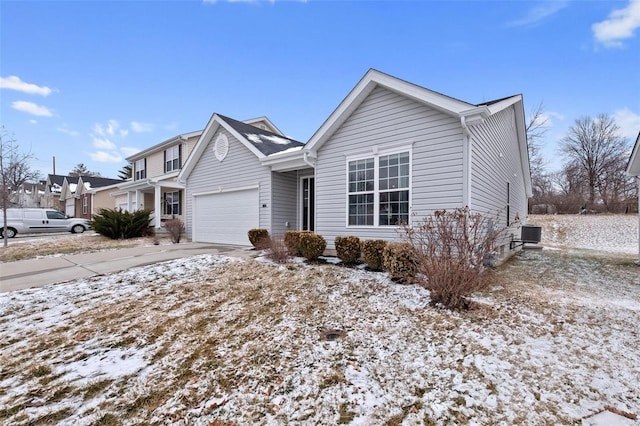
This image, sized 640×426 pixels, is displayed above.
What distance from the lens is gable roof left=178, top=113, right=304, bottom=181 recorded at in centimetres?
1087

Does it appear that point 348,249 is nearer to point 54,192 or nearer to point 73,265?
point 73,265

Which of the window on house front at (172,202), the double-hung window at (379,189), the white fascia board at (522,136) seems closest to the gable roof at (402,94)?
the white fascia board at (522,136)

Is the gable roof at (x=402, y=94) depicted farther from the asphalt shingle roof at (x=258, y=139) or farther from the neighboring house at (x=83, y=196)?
the neighboring house at (x=83, y=196)

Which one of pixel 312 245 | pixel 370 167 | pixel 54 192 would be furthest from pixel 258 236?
pixel 54 192

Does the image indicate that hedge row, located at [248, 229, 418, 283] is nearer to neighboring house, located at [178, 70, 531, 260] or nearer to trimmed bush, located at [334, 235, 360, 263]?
trimmed bush, located at [334, 235, 360, 263]

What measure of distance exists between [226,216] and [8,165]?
10846 mm

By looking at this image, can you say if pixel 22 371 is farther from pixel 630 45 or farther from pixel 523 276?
pixel 630 45

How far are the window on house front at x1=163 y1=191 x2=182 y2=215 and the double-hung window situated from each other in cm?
1411

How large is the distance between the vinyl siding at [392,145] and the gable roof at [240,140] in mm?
2388

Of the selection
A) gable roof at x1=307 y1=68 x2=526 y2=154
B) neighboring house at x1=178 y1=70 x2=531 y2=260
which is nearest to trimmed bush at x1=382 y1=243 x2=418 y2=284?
neighboring house at x1=178 y1=70 x2=531 y2=260

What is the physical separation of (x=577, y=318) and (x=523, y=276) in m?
3.00

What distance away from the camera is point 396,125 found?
745cm

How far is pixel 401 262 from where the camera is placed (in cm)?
568

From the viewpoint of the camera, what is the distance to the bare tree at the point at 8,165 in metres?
12.4
